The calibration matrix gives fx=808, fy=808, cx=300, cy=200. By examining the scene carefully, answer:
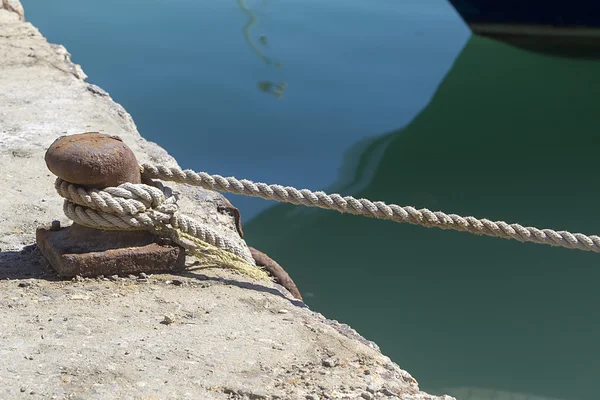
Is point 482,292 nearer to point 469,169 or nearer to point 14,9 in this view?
point 469,169

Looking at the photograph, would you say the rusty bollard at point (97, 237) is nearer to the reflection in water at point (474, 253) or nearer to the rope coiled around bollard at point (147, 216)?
the rope coiled around bollard at point (147, 216)

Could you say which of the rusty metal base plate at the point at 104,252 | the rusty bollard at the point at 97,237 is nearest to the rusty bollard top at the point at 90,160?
the rusty bollard at the point at 97,237

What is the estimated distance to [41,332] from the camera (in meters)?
1.89

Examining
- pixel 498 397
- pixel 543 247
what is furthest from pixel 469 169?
pixel 498 397

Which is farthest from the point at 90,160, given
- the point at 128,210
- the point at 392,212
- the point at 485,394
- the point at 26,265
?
the point at 485,394

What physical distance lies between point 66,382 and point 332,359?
1.95 feet

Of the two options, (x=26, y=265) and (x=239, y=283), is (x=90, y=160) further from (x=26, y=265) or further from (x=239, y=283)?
(x=239, y=283)

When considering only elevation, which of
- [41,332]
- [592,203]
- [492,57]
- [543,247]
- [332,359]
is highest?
[492,57]

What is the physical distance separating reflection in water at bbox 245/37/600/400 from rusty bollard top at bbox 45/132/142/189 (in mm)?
1938

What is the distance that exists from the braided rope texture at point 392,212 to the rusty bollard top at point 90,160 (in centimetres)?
28

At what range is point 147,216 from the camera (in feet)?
7.38

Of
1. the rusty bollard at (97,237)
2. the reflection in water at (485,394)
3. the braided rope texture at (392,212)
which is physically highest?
the braided rope texture at (392,212)

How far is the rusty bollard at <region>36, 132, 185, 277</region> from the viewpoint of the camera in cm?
215

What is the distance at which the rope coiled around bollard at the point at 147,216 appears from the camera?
219cm
